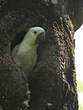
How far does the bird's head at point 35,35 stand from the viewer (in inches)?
123

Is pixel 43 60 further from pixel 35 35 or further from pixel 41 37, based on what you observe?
pixel 35 35

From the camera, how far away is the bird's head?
312 cm

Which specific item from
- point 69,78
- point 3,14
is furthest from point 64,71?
point 3,14

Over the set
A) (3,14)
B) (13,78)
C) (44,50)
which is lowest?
(13,78)

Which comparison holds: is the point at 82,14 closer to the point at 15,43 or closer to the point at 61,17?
the point at 61,17

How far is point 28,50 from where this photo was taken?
3.33 meters

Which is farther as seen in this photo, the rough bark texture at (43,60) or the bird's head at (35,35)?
the bird's head at (35,35)

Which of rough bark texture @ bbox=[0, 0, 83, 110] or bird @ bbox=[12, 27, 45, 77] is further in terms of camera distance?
bird @ bbox=[12, 27, 45, 77]

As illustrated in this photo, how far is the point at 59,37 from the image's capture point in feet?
10.4

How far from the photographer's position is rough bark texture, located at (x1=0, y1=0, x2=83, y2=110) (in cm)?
267

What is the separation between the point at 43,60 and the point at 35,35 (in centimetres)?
38

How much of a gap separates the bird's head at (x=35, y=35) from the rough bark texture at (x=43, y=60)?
57 mm

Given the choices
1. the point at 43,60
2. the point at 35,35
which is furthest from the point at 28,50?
the point at 43,60

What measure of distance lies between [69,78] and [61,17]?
638 millimetres
